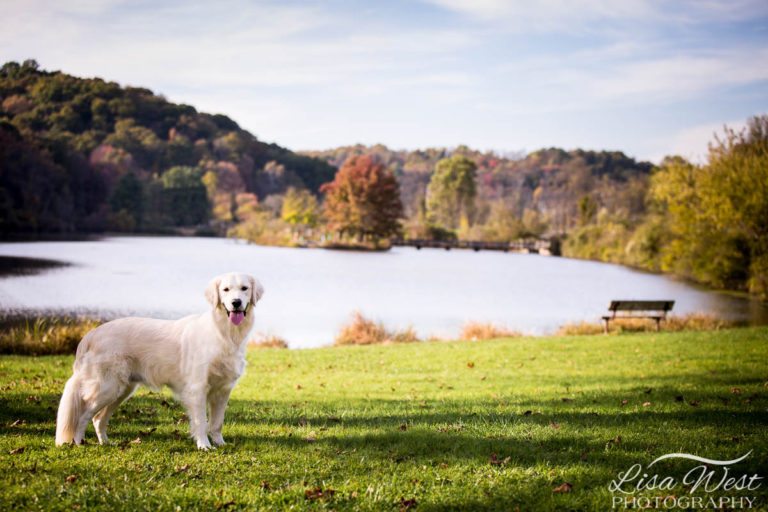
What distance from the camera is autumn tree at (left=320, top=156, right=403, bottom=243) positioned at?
76250mm

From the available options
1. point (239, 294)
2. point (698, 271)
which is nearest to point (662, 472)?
point (239, 294)

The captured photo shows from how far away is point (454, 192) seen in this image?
10062 cm

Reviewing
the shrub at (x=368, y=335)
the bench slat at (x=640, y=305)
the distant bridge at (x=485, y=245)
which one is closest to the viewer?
the bench slat at (x=640, y=305)

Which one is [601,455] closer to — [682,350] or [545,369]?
[545,369]

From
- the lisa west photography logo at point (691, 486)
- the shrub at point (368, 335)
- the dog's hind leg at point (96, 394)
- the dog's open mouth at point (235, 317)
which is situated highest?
the dog's open mouth at point (235, 317)

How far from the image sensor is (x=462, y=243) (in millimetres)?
80875

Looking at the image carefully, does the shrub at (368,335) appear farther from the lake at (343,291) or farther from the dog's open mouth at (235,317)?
the dog's open mouth at (235,317)

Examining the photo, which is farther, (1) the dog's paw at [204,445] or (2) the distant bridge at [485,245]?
(2) the distant bridge at [485,245]

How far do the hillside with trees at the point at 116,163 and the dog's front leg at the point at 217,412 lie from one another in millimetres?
61452

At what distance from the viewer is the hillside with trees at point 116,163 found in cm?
6350

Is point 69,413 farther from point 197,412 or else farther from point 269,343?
point 269,343

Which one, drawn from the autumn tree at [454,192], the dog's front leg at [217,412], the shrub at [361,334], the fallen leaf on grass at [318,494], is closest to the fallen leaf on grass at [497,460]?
the fallen leaf on grass at [318,494]

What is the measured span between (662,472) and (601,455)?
1.85ft

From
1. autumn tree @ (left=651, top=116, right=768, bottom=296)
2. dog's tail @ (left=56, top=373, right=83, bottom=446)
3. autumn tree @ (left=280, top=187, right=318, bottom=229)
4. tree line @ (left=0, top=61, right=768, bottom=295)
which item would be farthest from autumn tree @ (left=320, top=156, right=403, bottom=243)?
dog's tail @ (left=56, top=373, right=83, bottom=446)
